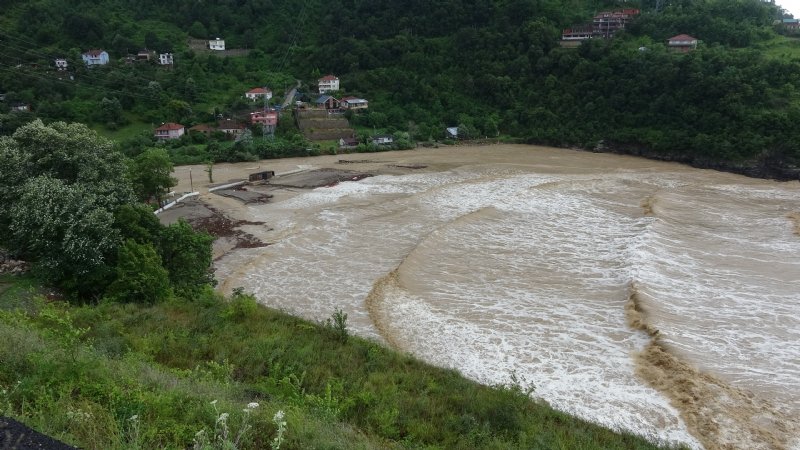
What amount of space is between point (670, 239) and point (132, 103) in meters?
54.5

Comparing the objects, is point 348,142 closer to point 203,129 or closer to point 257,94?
point 203,129

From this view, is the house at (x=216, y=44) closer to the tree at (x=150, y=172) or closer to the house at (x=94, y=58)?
the house at (x=94, y=58)

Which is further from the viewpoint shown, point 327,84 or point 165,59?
point 165,59

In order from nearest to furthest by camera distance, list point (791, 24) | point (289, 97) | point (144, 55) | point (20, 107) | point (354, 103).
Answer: point (20, 107)
point (354, 103)
point (289, 97)
point (791, 24)
point (144, 55)

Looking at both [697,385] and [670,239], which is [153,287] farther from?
[670,239]

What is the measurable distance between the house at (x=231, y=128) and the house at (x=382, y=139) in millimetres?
13948

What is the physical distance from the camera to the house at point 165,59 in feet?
219

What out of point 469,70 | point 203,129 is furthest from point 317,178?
point 469,70

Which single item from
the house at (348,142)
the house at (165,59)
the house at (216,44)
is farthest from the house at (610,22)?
the house at (165,59)

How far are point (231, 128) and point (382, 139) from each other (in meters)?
15.9

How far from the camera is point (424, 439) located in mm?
8445

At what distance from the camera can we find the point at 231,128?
53125 mm

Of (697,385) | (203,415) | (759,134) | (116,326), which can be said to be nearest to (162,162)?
(116,326)

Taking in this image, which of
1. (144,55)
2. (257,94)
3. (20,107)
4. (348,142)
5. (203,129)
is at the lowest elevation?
(348,142)
